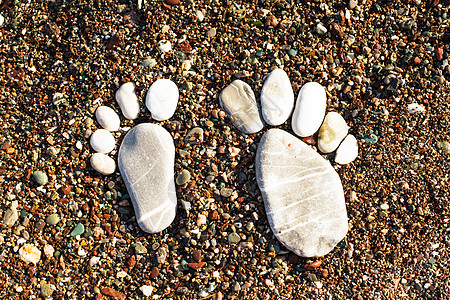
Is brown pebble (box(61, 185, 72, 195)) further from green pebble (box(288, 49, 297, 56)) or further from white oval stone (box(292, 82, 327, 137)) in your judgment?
green pebble (box(288, 49, 297, 56))

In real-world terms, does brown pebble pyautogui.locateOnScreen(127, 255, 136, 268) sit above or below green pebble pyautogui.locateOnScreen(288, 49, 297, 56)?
below

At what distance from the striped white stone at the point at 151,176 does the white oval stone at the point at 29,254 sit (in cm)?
69

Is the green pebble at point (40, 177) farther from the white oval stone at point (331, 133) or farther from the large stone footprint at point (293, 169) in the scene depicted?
the white oval stone at point (331, 133)

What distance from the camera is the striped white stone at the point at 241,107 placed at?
238 cm

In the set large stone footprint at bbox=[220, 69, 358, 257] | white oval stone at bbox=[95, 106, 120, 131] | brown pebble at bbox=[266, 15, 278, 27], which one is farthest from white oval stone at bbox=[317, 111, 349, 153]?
white oval stone at bbox=[95, 106, 120, 131]

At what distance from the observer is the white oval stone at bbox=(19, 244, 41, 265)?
2.35 meters

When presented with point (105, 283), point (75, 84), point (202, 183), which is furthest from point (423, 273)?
point (75, 84)

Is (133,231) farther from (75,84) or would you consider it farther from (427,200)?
(427,200)

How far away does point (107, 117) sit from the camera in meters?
2.38

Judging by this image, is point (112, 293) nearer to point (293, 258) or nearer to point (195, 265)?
point (195, 265)

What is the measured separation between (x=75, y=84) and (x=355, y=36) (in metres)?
1.91

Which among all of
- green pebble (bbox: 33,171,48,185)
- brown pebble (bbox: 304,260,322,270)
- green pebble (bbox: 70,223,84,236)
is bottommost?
brown pebble (bbox: 304,260,322,270)

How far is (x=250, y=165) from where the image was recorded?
2.41 m

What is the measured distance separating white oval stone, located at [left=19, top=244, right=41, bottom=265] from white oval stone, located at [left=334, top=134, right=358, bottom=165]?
204cm
